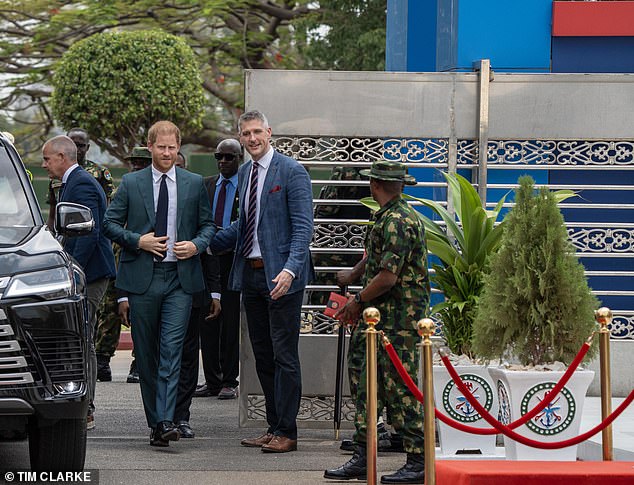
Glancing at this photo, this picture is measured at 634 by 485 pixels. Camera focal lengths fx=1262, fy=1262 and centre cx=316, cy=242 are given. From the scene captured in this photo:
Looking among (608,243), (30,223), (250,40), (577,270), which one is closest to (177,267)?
(30,223)

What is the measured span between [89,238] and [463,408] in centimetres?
300

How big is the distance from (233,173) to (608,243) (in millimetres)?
3307

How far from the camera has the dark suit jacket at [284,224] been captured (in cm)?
842

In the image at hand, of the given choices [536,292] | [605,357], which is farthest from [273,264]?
[605,357]

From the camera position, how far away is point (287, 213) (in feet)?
28.2

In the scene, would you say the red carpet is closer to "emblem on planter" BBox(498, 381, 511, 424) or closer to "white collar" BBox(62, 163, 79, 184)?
"emblem on planter" BBox(498, 381, 511, 424)

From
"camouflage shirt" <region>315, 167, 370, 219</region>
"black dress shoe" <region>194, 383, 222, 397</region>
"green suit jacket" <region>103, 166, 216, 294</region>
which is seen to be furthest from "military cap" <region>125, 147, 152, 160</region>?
"black dress shoe" <region>194, 383, 222, 397</region>

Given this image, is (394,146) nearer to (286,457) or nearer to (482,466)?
(286,457)

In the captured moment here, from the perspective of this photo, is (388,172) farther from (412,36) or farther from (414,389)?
(412,36)

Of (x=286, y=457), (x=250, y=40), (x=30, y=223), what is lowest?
(x=286, y=457)

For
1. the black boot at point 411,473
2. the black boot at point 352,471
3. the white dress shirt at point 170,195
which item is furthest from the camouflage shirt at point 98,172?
the black boot at point 411,473

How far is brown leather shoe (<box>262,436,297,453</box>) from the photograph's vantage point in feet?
27.7

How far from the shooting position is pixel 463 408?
8000 mm

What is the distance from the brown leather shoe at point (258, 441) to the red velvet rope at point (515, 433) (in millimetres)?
2238
